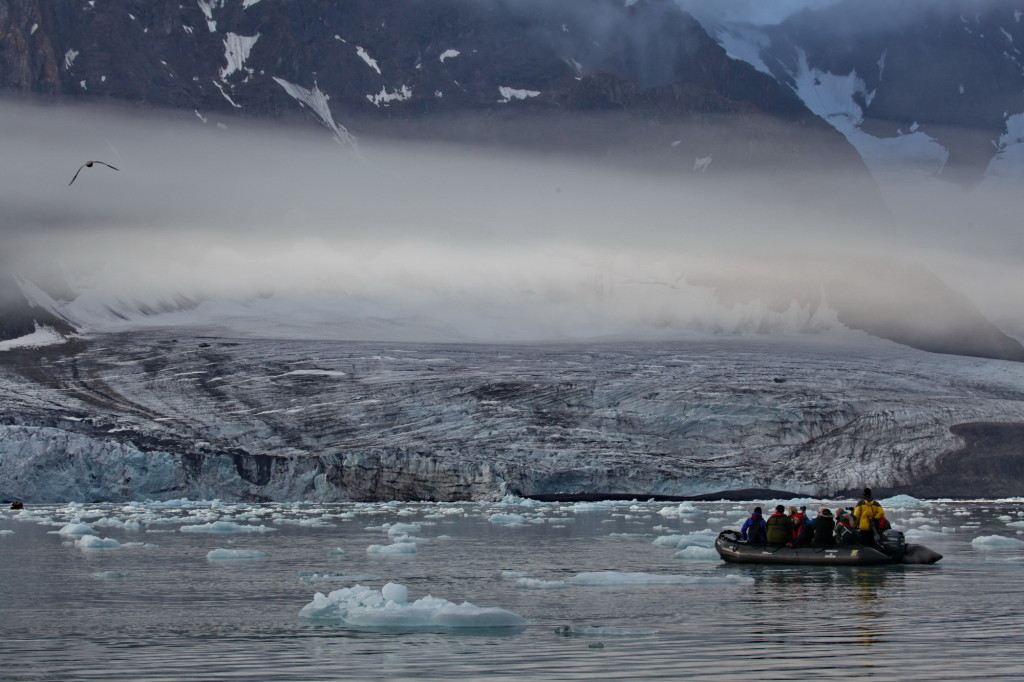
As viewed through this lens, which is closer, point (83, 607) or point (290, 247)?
point (83, 607)

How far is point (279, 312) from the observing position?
98.2m

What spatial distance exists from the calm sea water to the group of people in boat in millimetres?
707

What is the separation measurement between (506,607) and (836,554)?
910 centimetres

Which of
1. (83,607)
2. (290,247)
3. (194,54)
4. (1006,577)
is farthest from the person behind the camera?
(194,54)

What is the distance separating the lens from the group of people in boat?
87.5 ft

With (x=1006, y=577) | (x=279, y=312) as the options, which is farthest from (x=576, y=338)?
(x=1006, y=577)

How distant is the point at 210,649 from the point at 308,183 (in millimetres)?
149094

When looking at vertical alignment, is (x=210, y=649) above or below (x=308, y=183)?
below

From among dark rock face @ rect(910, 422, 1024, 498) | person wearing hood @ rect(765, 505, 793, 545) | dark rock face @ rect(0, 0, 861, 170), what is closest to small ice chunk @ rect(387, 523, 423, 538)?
person wearing hood @ rect(765, 505, 793, 545)

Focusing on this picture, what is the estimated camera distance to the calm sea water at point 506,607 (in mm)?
14578

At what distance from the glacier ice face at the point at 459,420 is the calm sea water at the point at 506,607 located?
76.4ft

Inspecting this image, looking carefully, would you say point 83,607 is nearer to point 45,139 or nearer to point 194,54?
point 45,139

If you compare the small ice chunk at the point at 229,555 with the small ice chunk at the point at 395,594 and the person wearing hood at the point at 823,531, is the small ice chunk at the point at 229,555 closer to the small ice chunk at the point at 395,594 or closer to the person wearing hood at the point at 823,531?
the small ice chunk at the point at 395,594

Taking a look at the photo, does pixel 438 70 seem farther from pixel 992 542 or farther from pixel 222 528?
pixel 992 542
